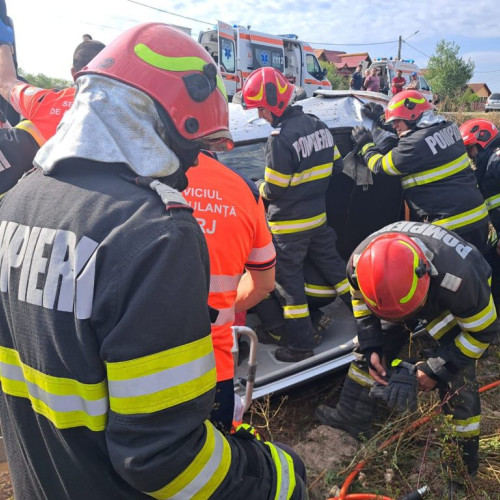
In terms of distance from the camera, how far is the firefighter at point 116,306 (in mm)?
849

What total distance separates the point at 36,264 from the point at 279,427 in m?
2.43

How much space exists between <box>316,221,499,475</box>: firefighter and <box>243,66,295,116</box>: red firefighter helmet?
1.36 meters

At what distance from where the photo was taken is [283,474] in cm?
117

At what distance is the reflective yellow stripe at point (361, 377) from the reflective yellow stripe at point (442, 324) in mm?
464

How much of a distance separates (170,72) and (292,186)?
7.84 feet

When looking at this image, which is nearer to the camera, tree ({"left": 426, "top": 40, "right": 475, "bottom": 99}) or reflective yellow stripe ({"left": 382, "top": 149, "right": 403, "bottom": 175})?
reflective yellow stripe ({"left": 382, "top": 149, "right": 403, "bottom": 175})

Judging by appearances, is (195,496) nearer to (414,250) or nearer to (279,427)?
(414,250)

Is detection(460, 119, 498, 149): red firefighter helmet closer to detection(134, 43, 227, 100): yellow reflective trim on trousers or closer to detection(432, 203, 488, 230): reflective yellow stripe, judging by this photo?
detection(432, 203, 488, 230): reflective yellow stripe

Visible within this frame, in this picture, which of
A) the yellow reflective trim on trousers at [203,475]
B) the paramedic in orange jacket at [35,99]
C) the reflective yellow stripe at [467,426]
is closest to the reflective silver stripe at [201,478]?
the yellow reflective trim on trousers at [203,475]

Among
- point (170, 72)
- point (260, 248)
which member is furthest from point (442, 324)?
point (170, 72)

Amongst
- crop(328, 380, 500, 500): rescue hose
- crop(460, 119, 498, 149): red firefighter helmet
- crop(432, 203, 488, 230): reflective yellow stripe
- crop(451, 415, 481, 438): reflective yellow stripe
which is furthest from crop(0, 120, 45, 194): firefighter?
crop(460, 119, 498, 149): red firefighter helmet

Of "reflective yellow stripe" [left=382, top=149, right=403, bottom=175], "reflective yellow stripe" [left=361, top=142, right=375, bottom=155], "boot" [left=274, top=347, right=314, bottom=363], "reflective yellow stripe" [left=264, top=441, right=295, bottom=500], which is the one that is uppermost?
"reflective yellow stripe" [left=361, top=142, right=375, bottom=155]

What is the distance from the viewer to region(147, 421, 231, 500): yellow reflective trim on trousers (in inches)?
36.5

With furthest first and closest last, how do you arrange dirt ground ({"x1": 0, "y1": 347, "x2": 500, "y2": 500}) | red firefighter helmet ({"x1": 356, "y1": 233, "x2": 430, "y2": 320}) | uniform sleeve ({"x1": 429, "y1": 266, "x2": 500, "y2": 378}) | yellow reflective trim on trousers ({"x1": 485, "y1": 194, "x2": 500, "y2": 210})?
1. yellow reflective trim on trousers ({"x1": 485, "y1": 194, "x2": 500, "y2": 210})
2. dirt ground ({"x1": 0, "y1": 347, "x2": 500, "y2": 500})
3. uniform sleeve ({"x1": 429, "y1": 266, "x2": 500, "y2": 378})
4. red firefighter helmet ({"x1": 356, "y1": 233, "x2": 430, "y2": 320})
